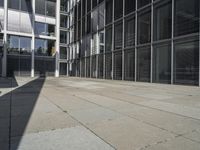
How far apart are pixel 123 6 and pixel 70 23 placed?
57.1 feet

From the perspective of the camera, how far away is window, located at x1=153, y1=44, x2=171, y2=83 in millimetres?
14984

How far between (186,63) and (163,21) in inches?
159

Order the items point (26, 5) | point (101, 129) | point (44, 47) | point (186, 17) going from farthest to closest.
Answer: point (44, 47)
point (26, 5)
point (186, 17)
point (101, 129)

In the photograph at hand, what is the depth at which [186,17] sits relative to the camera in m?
13.9

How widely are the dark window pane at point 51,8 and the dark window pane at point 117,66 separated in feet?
63.5

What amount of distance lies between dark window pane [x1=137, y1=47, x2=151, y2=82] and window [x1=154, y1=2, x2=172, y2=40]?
150 centimetres

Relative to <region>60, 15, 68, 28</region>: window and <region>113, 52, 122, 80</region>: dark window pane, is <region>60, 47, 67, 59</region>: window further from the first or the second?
<region>113, 52, 122, 80</region>: dark window pane

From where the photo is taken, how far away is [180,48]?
46.1ft

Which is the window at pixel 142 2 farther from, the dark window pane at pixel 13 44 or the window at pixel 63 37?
the dark window pane at pixel 13 44

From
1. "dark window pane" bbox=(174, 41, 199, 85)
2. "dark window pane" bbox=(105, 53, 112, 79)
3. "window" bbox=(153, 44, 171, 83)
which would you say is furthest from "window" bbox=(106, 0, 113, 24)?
"dark window pane" bbox=(174, 41, 199, 85)

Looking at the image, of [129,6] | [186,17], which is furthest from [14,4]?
[186,17]

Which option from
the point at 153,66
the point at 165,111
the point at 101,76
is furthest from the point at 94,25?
the point at 165,111

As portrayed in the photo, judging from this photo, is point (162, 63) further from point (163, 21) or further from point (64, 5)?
point (64, 5)

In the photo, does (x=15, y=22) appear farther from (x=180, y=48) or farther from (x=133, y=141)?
(x=133, y=141)
